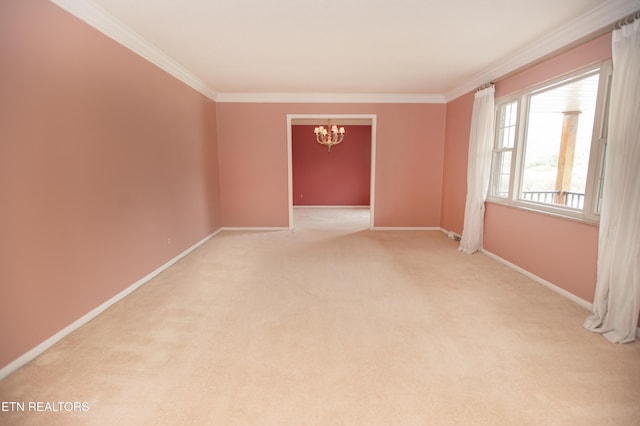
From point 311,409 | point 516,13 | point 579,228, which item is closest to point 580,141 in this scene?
point 579,228

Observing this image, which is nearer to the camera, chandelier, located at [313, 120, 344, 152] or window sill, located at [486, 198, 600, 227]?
window sill, located at [486, 198, 600, 227]

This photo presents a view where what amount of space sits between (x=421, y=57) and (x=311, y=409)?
12.8ft

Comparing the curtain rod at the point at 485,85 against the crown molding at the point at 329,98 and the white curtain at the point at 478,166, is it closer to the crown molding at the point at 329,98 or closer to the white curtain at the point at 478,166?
the white curtain at the point at 478,166

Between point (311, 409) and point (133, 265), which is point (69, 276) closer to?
point (133, 265)

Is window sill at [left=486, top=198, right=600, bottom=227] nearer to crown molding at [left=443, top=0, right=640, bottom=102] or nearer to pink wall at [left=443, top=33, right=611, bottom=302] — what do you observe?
pink wall at [left=443, top=33, right=611, bottom=302]

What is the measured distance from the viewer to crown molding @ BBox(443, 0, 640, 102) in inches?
93.5

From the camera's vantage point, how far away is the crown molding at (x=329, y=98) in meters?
5.64

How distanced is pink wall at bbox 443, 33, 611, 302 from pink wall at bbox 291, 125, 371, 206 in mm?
4380

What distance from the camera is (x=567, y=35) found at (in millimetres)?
2846

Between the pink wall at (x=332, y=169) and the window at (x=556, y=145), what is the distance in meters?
4.49

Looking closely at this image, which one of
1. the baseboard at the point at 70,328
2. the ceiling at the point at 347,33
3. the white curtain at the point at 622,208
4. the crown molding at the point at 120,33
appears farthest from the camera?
the ceiling at the point at 347,33

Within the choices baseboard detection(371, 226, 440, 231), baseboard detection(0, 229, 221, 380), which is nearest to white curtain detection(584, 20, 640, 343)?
baseboard detection(371, 226, 440, 231)

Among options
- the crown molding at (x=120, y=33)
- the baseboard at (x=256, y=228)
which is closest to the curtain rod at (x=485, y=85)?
Result: the baseboard at (x=256, y=228)

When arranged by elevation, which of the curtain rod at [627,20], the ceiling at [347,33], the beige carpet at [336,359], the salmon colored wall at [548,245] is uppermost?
the ceiling at [347,33]
